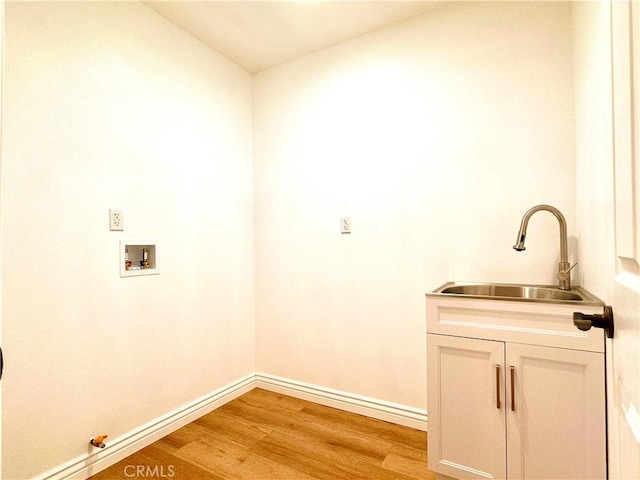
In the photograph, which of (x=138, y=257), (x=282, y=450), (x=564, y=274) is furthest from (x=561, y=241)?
(x=138, y=257)

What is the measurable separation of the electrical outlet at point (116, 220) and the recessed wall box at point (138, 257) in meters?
0.08

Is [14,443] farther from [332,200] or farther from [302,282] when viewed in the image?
[332,200]

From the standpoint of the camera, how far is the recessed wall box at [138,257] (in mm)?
1902

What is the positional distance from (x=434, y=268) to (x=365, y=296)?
50 centimetres

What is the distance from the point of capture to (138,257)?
204 centimetres

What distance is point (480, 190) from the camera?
1.97m

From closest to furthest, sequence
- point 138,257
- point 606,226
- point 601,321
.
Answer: point 601,321
point 606,226
point 138,257

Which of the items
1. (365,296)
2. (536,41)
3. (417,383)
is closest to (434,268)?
(365,296)

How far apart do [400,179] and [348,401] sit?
1.55 metres

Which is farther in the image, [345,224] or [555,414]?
[345,224]

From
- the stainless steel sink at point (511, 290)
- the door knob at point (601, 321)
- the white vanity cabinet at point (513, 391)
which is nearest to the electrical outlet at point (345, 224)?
the stainless steel sink at point (511, 290)

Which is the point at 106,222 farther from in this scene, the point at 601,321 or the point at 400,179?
the point at 601,321

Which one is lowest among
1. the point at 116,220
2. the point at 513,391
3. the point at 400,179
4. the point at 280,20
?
the point at 513,391

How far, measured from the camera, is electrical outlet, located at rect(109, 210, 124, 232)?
185 centimetres
